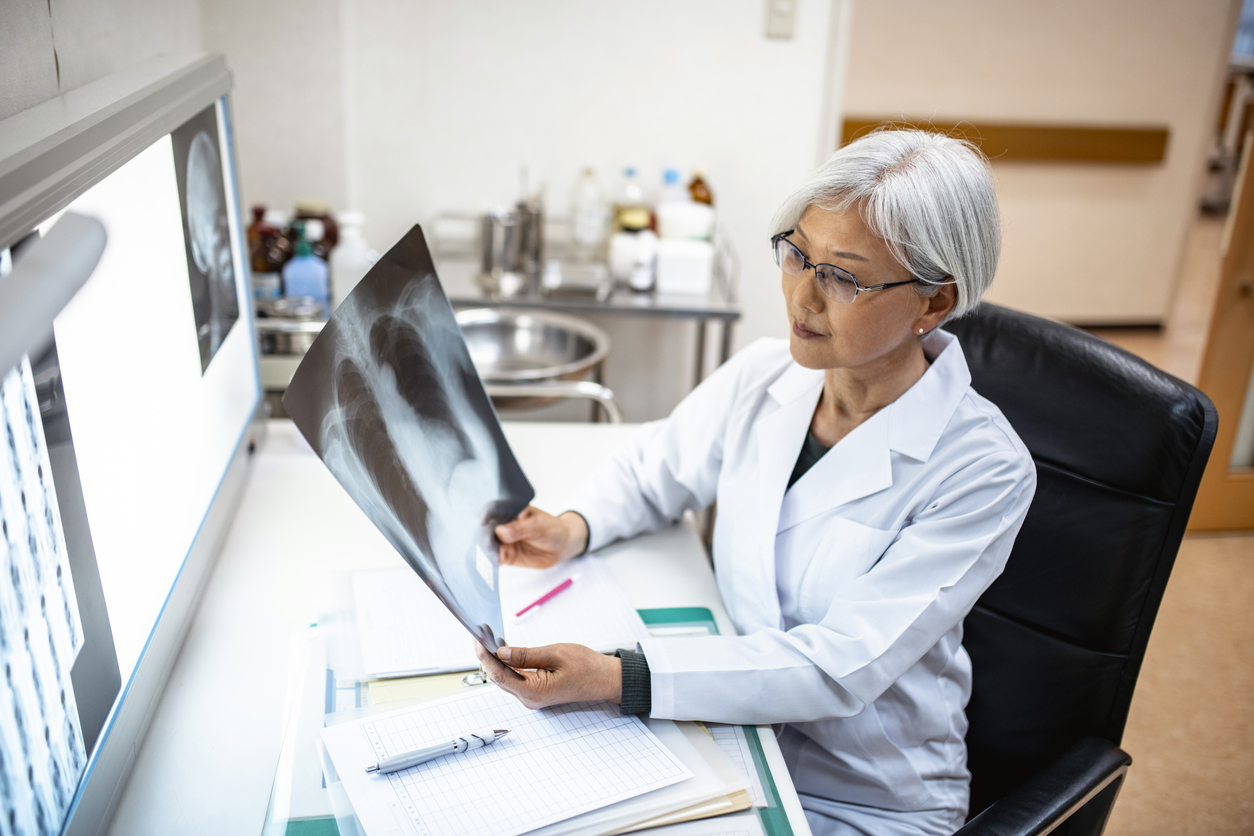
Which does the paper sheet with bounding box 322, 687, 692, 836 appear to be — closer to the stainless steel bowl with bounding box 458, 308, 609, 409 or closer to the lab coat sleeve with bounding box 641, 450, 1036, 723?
the lab coat sleeve with bounding box 641, 450, 1036, 723

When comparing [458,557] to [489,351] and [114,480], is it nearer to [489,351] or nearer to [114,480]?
[114,480]

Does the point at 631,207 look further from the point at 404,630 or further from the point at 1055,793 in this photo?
the point at 1055,793

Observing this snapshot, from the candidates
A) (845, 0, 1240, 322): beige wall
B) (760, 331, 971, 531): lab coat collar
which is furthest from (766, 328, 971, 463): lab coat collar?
(845, 0, 1240, 322): beige wall

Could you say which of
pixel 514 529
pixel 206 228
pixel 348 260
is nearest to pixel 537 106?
pixel 348 260

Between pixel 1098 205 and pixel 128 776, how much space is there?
4971mm

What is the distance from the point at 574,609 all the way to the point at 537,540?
0.13m

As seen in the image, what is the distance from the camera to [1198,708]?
2.26m

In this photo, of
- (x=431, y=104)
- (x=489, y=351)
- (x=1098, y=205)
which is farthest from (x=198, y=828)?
(x=1098, y=205)

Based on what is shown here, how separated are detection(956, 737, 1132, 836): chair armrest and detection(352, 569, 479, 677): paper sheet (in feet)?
1.86

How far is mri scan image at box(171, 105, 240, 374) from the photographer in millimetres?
1064

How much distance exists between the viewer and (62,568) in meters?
0.69

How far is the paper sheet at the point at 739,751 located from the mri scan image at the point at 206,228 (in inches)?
29.8

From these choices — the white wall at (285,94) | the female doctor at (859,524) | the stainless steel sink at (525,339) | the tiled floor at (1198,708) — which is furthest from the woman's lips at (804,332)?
the white wall at (285,94)

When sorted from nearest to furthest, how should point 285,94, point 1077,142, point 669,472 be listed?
point 669,472 < point 285,94 < point 1077,142
